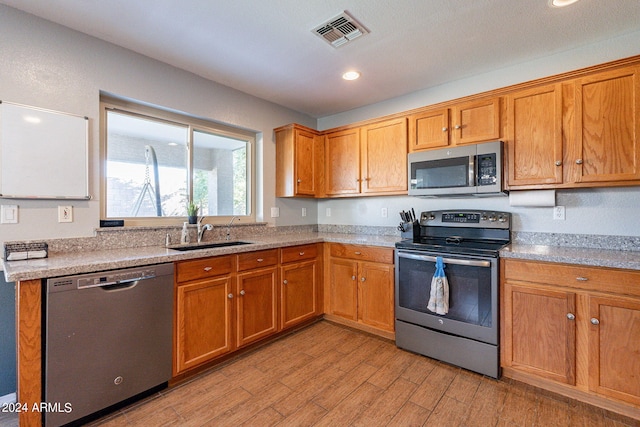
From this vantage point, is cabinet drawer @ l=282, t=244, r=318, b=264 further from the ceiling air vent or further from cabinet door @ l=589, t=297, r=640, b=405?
cabinet door @ l=589, t=297, r=640, b=405

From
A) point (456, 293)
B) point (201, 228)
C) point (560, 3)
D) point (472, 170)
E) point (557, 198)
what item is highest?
point (560, 3)

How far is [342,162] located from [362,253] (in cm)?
115

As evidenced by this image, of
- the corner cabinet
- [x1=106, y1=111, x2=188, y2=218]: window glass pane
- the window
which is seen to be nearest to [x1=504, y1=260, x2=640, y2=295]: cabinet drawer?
the corner cabinet

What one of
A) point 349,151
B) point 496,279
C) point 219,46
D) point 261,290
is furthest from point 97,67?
point 496,279

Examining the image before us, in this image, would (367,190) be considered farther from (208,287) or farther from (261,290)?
(208,287)

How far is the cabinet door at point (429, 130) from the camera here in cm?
265

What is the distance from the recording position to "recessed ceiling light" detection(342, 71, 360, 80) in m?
2.68

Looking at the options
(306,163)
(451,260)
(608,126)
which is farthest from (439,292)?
(306,163)

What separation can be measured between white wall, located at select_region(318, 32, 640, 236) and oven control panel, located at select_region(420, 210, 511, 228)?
10 centimetres

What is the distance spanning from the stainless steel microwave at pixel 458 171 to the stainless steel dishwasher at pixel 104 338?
2.24 meters

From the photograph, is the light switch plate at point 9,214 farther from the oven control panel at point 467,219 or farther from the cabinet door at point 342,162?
the oven control panel at point 467,219

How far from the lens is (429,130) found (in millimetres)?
2746

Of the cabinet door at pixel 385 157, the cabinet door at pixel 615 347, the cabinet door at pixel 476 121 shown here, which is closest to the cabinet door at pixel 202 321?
the cabinet door at pixel 385 157

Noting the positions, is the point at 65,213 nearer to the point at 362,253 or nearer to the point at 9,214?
the point at 9,214
